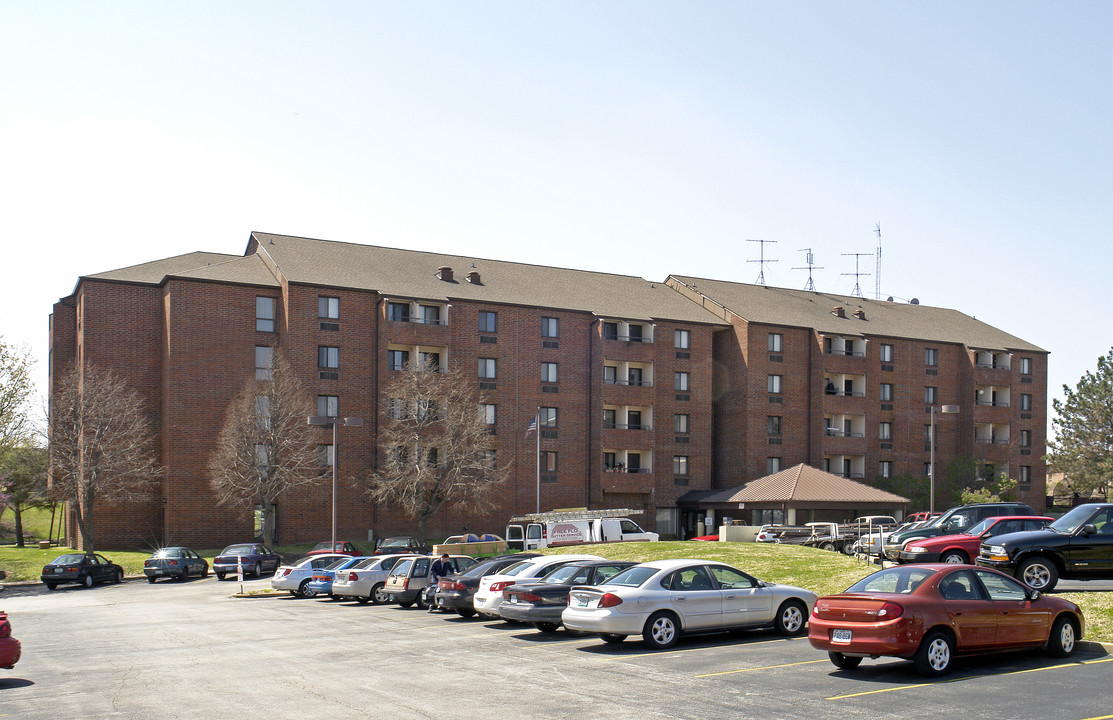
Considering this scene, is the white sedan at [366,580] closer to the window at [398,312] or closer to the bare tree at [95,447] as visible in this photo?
the bare tree at [95,447]

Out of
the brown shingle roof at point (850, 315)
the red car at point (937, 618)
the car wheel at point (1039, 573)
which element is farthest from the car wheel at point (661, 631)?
the brown shingle roof at point (850, 315)

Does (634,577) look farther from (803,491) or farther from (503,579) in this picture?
(803,491)

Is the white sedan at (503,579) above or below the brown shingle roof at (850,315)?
below

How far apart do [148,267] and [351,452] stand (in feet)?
53.9

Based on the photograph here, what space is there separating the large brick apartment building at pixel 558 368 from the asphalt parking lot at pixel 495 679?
3513cm

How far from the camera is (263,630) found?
77.9 feet

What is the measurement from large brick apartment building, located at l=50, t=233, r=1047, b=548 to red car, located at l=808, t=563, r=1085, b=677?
44281mm

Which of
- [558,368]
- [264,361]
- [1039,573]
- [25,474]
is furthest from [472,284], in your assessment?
[1039,573]

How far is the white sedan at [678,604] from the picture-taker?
17531mm

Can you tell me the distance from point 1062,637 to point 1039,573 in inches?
214

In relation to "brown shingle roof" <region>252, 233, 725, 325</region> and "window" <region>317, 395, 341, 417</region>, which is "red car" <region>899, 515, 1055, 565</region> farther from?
"brown shingle roof" <region>252, 233, 725, 325</region>

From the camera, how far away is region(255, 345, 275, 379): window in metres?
57.7

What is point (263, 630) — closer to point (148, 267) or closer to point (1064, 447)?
point (148, 267)

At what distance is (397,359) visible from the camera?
201 feet
